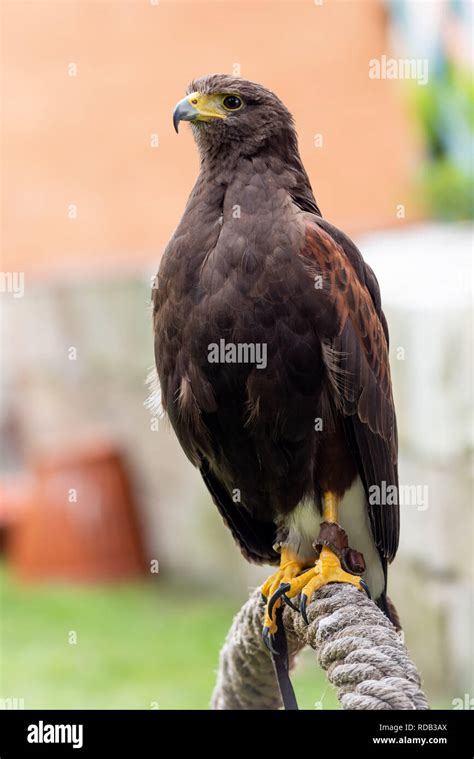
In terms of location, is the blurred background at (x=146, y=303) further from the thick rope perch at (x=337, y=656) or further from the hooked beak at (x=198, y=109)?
the hooked beak at (x=198, y=109)

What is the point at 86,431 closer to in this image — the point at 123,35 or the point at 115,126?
the point at 115,126

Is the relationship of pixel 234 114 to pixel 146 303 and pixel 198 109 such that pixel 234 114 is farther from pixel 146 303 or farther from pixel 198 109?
pixel 146 303

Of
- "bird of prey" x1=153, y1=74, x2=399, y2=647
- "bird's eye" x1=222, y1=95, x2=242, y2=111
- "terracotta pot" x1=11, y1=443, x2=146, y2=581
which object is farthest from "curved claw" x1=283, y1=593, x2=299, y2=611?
"terracotta pot" x1=11, y1=443, x2=146, y2=581

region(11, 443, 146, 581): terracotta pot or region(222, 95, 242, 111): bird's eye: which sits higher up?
region(222, 95, 242, 111): bird's eye

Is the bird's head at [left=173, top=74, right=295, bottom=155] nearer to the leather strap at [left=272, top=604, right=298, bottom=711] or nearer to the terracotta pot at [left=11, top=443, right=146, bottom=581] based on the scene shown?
the leather strap at [left=272, top=604, right=298, bottom=711]

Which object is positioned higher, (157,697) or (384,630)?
(384,630)

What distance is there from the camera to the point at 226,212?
2758mm

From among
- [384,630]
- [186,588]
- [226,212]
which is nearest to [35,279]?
[186,588]

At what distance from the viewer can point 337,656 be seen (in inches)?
91.0

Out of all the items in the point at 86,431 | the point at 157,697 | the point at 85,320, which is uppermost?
the point at 85,320

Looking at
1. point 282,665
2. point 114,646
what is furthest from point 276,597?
point 114,646

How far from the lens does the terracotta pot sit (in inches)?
278

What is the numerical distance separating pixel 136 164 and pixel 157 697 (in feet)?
13.2

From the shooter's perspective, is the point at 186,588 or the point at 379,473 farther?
the point at 186,588
